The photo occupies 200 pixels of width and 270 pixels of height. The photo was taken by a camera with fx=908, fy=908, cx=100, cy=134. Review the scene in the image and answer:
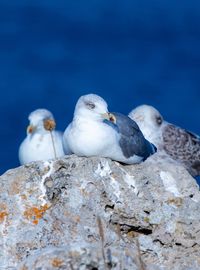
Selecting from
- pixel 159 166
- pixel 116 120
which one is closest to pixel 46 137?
pixel 116 120

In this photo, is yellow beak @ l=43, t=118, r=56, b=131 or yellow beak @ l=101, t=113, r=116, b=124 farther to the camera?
yellow beak @ l=43, t=118, r=56, b=131

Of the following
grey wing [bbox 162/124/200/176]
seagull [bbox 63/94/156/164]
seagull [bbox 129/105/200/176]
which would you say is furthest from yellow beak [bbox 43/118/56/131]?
grey wing [bbox 162/124/200/176]

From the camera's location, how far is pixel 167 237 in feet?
17.4

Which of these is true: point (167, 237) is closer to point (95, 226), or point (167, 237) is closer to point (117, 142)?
point (95, 226)

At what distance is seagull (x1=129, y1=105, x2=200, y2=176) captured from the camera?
8.96 meters

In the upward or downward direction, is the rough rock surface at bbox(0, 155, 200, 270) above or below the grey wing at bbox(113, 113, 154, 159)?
below

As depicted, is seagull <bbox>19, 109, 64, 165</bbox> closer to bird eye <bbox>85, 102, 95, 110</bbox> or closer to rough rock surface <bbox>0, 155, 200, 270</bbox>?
bird eye <bbox>85, 102, 95, 110</bbox>

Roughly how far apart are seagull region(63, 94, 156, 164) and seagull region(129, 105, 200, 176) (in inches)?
94.5

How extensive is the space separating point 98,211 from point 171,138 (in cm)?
383

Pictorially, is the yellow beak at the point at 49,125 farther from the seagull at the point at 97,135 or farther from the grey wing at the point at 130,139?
the grey wing at the point at 130,139

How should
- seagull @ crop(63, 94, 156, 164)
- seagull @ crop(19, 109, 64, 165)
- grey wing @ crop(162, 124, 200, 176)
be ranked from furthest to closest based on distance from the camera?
grey wing @ crop(162, 124, 200, 176) < seagull @ crop(19, 109, 64, 165) < seagull @ crop(63, 94, 156, 164)

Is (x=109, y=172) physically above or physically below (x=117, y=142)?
below

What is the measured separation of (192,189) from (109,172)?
1.76 feet

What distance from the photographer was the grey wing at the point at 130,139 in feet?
21.1
